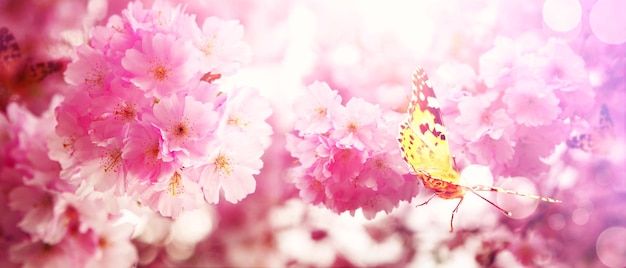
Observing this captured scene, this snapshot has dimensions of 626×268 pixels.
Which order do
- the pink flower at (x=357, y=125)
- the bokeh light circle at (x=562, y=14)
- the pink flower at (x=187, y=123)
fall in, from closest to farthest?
the pink flower at (x=187, y=123) → the pink flower at (x=357, y=125) → the bokeh light circle at (x=562, y=14)

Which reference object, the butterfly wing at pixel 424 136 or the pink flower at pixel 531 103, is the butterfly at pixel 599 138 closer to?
the pink flower at pixel 531 103

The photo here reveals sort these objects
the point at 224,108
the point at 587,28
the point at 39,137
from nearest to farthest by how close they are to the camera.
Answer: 1. the point at 224,108
2. the point at 39,137
3. the point at 587,28

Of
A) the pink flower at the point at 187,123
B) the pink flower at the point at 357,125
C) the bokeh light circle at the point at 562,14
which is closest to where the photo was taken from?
A: the pink flower at the point at 187,123

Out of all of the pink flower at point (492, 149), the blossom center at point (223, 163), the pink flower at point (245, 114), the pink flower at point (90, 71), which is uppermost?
the pink flower at point (90, 71)

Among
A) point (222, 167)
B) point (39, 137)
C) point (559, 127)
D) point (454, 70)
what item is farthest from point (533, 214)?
point (39, 137)

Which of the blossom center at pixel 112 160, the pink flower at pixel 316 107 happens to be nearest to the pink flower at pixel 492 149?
the pink flower at pixel 316 107

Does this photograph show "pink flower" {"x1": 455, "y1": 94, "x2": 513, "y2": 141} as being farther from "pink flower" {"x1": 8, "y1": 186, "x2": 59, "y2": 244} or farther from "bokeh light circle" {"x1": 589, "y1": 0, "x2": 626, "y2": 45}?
"pink flower" {"x1": 8, "y1": 186, "x2": 59, "y2": 244}

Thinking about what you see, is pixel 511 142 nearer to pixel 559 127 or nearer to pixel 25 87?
pixel 559 127

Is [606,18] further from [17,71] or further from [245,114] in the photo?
[17,71]
